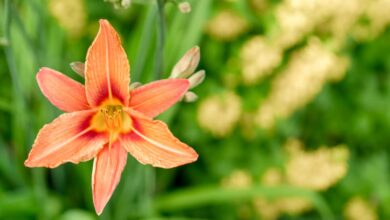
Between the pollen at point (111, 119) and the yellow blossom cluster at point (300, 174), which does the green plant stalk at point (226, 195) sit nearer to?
the yellow blossom cluster at point (300, 174)

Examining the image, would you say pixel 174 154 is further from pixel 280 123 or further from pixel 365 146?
pixel 365 146

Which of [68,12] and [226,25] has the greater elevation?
[226,25]

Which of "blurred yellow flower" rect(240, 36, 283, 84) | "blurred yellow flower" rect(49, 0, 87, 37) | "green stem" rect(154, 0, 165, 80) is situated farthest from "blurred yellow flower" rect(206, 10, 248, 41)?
"green stem" rect(154, 0, 165, 80)

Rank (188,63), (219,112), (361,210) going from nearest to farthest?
(188,63)
(219,112)
(361,210)

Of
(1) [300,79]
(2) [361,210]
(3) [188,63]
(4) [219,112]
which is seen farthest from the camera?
(2) [361,210]

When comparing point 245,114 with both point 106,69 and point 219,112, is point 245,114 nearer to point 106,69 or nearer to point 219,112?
point 219,112

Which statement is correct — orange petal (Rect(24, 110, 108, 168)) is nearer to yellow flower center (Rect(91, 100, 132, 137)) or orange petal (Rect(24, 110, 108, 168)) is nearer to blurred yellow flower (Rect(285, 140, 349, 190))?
yellow flower center (Rect(91, 100, 132, 137))

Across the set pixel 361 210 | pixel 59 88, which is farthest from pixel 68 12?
pixel 361 210
